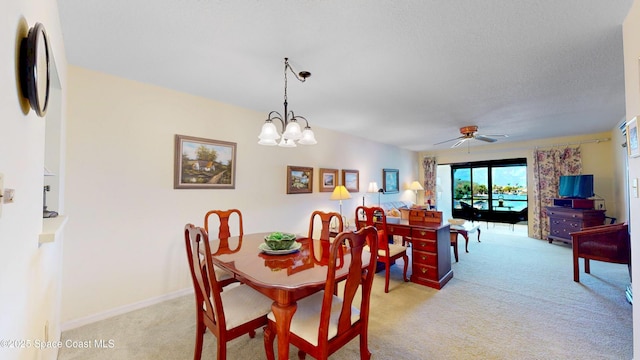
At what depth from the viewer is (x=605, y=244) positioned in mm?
3115

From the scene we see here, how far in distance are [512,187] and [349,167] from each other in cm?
462

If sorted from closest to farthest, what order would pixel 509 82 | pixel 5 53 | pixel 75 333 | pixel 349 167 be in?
pixel 5 53 < pixel 75 333 < pixel 509 82 < pixel 349 167

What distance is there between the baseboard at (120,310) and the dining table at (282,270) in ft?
3.43

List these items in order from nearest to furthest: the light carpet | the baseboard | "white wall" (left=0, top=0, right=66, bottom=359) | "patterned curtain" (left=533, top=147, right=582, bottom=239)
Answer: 1. "white wall" (left=0, top=0, right=66, bottom=359)
2. the light carpet
3. the baseboard
4. "patterned curtain" (left=533, top=147, right=582, bottom=239)

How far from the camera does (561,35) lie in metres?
1.83

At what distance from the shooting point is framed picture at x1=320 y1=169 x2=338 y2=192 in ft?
14.7

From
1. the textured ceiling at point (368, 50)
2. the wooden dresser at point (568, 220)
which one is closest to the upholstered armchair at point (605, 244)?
the textured ceiling at point (368, 50)

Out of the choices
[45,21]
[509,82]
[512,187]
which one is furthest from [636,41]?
[512,187]

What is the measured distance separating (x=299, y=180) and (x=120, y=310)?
2604mm

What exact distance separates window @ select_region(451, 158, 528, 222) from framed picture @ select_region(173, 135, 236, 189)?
6508 mm

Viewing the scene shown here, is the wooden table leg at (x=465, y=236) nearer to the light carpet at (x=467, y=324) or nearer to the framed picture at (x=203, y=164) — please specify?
the light carpet at (x=467, y=324)

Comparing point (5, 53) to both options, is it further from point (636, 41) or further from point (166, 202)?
point (636, 41)

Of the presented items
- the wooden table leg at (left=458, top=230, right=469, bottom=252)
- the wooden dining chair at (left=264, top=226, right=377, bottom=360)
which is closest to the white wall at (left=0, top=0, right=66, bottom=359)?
the wooden dining chair at (left=264, top=226, right=377, bottom=360)

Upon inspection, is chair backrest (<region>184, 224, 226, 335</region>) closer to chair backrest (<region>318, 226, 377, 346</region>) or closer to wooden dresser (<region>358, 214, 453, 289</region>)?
chair backrest (<region>318, 226, 377, 346</region>)
